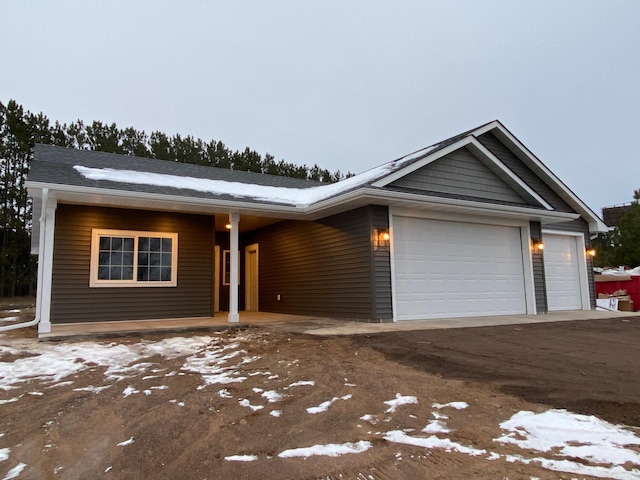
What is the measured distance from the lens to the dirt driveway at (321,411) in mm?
2389

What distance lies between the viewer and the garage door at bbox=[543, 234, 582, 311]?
11961 millimetres

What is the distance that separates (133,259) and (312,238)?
3.98 m

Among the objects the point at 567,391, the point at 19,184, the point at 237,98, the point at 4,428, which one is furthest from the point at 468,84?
the point at 4,428

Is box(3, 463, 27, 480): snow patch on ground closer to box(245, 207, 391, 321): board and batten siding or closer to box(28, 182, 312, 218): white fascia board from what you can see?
box(28, 182, 312, 218): white fascia board

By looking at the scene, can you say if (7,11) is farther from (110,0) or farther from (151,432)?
(151,432)

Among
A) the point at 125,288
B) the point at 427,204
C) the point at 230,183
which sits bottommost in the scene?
the point at 125,288

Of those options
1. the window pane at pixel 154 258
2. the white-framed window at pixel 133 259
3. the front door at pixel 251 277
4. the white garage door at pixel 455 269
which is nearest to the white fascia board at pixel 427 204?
the white garage door at pixel 455 269

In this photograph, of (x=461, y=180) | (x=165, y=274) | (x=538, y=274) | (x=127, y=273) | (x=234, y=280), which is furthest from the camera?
(x=538, y=274)

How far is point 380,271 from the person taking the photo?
8547mm

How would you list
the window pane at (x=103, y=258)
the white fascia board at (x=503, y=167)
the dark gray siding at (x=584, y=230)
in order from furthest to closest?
1. the dark gray siding at (x=584, y=230)
2. the white fascia board at (x=503, y=167)
3. the window pane at (x=103, y=258)

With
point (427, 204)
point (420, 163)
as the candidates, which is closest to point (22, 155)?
point (420, 163)

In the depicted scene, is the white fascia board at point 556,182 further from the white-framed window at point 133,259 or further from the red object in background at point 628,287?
the white-framed window at point 133,259

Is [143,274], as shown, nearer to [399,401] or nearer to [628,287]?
[399,401]

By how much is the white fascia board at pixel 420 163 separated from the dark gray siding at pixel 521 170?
215 centimetres
